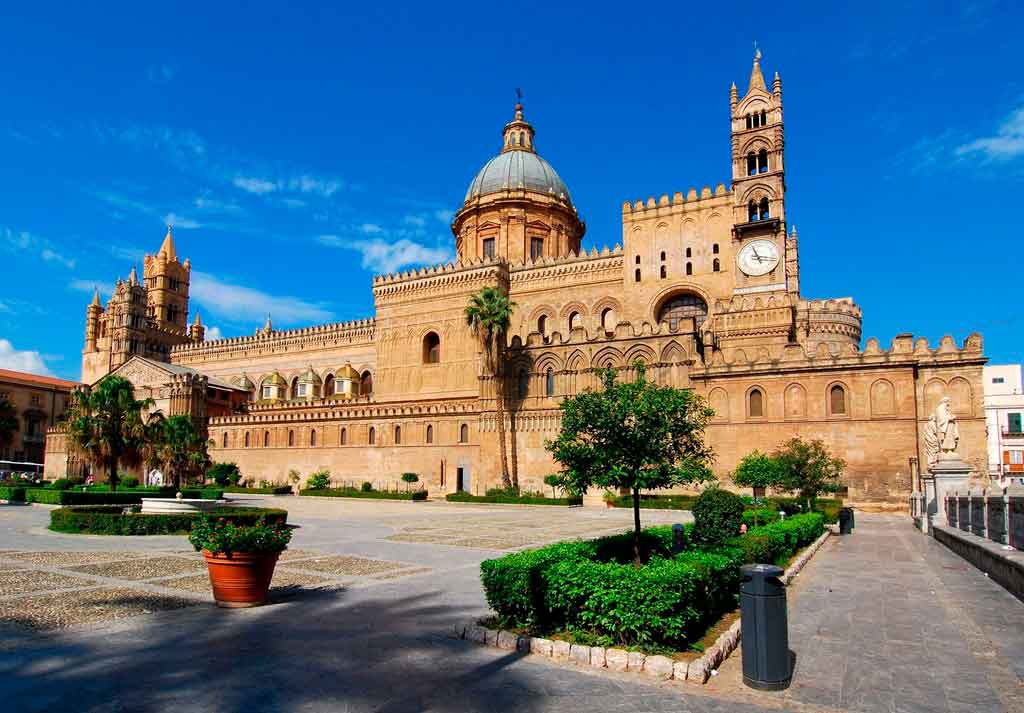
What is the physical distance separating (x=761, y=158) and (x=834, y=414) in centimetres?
1807

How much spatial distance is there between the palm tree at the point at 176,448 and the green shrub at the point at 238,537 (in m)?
32.1

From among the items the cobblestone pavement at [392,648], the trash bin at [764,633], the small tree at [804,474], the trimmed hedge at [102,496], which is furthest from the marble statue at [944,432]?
the trimmed hedge at [102,496]

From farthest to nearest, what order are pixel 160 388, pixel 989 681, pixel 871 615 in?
pixel 160 388
pixel 871 615
pixel 989 681

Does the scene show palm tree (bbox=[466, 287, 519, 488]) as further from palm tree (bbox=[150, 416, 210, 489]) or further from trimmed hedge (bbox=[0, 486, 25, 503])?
trimmed hedge (bbox=[0, 486, 25, 503])

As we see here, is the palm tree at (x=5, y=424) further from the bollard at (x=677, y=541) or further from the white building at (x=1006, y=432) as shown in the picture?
the white building at (x=1006, y=432)

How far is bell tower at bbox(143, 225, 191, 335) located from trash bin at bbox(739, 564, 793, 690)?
275ft

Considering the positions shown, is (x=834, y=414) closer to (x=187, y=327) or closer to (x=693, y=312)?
(x=693, y=312)

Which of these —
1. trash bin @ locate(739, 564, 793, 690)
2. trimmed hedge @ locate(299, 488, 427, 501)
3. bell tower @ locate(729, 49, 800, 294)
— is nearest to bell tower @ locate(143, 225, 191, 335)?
trimmed hedge @ locate(299, 488, 427, 501)

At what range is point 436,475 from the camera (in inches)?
1793

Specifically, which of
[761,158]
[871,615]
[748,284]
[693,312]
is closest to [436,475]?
[693,312]

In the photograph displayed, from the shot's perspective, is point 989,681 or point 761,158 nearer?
point 989,681

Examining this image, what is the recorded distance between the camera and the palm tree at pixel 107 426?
116ft

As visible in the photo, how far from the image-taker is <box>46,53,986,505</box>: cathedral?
35.3m

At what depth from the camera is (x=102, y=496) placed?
93.4ft
